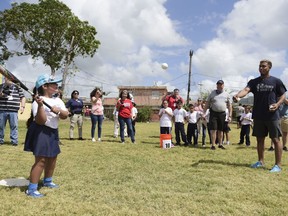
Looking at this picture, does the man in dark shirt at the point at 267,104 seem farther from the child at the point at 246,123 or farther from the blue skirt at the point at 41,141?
the child at the point at 246,123

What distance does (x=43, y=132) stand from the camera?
463 cm

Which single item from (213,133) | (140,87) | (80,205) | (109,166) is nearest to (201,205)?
(80,205)

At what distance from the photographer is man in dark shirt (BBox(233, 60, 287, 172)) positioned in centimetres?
651

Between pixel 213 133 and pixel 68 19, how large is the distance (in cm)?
2730

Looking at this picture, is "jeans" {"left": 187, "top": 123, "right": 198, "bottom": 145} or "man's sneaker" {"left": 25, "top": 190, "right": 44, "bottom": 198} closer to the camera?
"man's sneaker" {"left": 25, "top": 190, "right": 44, "bottom": 198}

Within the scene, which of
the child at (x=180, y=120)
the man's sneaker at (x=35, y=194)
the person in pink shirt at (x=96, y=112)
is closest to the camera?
the man's sneaker at (x=35, y=194)

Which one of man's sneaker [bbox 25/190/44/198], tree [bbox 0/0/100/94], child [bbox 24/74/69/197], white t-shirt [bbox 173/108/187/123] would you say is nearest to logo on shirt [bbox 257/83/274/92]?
child [bbox 24/74/69/197]

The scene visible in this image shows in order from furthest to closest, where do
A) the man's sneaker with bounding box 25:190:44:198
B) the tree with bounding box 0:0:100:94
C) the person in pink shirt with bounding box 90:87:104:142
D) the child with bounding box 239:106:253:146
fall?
the tree with bounding box 0:0:100:94 < the child with bounding box 239:106:253:146 < the person in pink shirt with bounding box 90:87:104:142 < the man's sneaker with bounding box 25:190:44:198

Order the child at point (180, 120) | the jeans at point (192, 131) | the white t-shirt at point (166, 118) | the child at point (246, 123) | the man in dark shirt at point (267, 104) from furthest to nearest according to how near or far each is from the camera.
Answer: the child at point (246, 123), the jeans at point (192, 131), the child at point (180, 120), the white t-shirt at point (166, 118), the man in dark shirt at point (267, 104)

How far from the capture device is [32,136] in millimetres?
4664

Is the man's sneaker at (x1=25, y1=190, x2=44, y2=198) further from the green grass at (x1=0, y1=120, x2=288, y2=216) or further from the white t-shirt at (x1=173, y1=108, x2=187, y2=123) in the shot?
the white t-shirt at (x1=173, y1=108, x2=187, y2=123)

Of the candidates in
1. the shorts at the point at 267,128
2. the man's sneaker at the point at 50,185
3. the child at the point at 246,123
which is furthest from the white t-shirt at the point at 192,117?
the man's sneaker at the point at 50,185

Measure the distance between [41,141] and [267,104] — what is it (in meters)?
4.41

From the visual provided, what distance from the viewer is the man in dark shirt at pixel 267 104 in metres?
6.51
